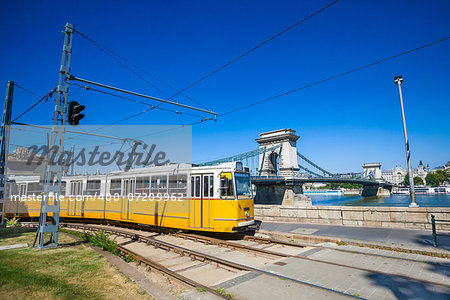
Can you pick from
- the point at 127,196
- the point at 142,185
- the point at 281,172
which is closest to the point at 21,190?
the point at 127,196

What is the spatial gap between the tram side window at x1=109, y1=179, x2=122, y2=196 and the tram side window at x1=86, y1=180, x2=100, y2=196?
3.45 feet

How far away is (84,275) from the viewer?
18.7 ft

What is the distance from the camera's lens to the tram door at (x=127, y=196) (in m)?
12.6

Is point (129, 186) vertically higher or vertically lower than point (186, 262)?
higher

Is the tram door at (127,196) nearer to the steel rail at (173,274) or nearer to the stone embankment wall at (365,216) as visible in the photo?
the steel rail at (173,274)

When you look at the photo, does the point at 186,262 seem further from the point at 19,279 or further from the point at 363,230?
the point at 363,230

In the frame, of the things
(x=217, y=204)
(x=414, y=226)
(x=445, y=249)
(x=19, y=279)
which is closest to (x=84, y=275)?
(x=19, y=279)

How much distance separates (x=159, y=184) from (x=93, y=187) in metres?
5.49

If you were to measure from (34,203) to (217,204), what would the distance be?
13131 mm

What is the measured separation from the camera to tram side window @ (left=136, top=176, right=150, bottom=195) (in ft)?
38.6

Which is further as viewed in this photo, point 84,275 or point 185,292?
point 84,275

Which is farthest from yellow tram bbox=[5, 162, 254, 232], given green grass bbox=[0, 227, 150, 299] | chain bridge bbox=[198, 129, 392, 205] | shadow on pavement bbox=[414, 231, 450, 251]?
chain bridge bbox=[198, 129, 392, 205]

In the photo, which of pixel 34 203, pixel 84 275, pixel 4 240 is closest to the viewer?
pixel 84 275

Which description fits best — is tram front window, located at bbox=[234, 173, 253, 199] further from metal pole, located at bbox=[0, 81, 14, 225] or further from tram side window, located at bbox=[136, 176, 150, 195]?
metal pole, located at bbox=[0, 81, 14, 225]
